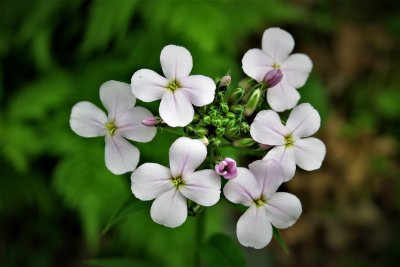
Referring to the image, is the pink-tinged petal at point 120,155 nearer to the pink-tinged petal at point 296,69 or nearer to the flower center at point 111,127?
the flower center at point 111,127

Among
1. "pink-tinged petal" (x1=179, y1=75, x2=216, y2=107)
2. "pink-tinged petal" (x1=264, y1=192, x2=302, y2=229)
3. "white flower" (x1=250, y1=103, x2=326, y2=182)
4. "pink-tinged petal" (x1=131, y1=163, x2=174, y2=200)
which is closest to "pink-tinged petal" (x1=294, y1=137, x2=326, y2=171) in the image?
"white flower" (x1=250, y1=103, x2=326, y2=182)

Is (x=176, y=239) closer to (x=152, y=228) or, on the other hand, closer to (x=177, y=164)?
(x=152, y=228)

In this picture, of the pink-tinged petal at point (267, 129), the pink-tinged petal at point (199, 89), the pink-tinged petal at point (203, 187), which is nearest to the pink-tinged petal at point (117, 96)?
the pink-tinged petal at point (199, 89)

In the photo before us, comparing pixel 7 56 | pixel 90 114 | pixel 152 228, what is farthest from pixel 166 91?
pixel 7 56

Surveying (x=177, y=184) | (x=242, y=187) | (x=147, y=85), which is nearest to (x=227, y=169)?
(x=242, y=187)

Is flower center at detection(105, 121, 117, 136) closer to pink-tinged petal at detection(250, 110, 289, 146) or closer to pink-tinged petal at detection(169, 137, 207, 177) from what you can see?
pink-tinged petal at detection(169, 137, 207, 177)

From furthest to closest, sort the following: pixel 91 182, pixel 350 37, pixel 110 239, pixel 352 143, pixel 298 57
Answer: pixel 350 37
pixel 352 143
pixel 110 239
pixel 91 182
pixel 298 57
